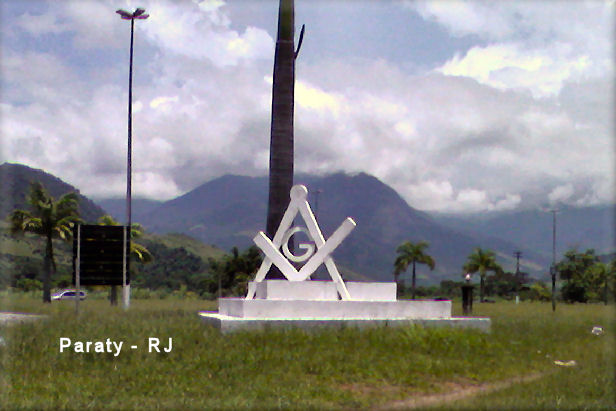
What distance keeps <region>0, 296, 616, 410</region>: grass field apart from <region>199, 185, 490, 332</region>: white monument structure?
89 centimetres

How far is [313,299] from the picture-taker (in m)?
22.6

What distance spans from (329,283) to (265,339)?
14.1ft

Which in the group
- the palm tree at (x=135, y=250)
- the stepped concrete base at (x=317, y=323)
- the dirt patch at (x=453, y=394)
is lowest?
the dirt patch at (x=453, y=394)

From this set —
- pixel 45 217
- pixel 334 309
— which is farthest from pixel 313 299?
pixel 45 217

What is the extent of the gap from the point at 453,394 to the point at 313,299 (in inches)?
292

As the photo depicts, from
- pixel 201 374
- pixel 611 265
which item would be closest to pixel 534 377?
pixel 201 374

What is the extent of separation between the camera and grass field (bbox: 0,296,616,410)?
45.8ft

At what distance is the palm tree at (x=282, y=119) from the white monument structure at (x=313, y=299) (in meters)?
4.35

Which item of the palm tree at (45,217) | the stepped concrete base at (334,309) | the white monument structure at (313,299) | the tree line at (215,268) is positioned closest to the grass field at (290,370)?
the white monument structure at (313,299)

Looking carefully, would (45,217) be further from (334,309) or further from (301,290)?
(334,309)

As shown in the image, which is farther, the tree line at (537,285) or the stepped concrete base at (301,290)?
the tree line at (537,285)

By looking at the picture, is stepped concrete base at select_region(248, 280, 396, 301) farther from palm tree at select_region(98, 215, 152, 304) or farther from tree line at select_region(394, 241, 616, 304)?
tree line at select_region(394, 241, 616, 304)

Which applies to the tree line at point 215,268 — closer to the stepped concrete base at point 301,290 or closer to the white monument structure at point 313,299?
the white monument structure at point 313,299

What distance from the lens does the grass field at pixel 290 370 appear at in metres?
13.9
